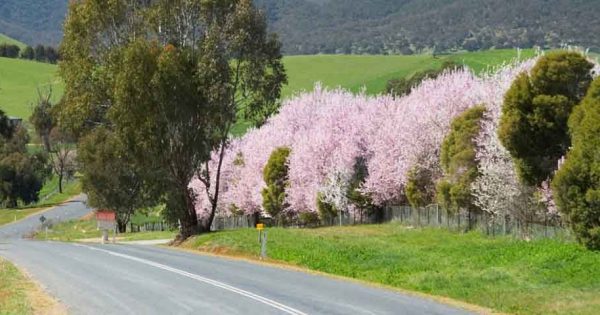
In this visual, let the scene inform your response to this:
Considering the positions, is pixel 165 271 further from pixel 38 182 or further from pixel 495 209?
pixel 38 182

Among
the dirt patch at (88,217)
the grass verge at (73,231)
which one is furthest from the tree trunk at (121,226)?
the dirt patch at (88,217)

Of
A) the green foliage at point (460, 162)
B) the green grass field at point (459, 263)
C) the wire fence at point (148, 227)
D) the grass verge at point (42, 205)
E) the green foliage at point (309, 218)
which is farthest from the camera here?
the grass verge at point (42, 205)

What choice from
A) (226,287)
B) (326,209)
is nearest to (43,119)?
(326,209)

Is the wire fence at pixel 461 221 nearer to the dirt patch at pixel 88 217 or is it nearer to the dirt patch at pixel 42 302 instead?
the dirt patch at pixel 42 302

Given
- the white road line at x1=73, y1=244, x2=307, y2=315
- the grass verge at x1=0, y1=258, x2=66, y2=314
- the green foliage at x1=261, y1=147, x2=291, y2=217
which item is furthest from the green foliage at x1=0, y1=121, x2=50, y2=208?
the grass verge at x1=0, y1=258, x2=66, y2=314

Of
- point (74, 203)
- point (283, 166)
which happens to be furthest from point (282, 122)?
point (74, 203)

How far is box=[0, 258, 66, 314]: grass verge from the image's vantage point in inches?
876

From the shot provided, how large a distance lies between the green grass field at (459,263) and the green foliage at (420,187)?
508 centimetres

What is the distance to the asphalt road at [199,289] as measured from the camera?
70.8 ft

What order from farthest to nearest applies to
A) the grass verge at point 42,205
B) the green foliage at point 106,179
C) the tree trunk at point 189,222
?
1. the grass verge at point 42,205
2. the green foliage at point 106,179
3. the tree trunk at point 189,222

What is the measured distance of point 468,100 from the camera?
165 ft

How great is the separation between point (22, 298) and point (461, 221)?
23.3 metres

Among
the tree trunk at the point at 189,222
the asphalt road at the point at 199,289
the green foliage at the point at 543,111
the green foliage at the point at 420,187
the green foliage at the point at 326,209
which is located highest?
the green foliage at the point at 543,111

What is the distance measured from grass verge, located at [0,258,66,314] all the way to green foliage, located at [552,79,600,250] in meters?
15.7
